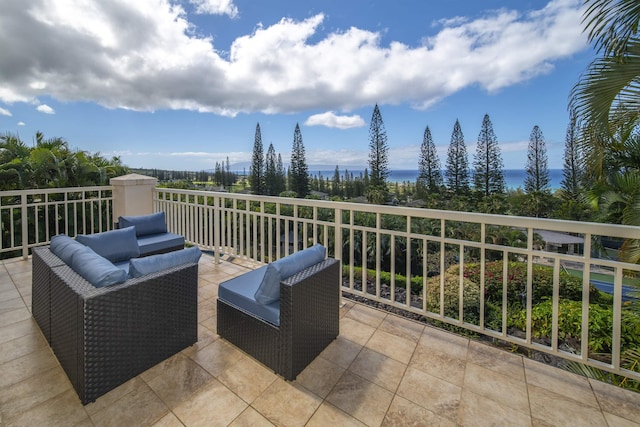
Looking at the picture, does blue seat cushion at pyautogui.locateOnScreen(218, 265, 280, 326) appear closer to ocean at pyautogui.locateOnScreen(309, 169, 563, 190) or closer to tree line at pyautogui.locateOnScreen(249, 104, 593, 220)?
tree line at pyautogui.locateOnScreen(249, 104, 593, 220)

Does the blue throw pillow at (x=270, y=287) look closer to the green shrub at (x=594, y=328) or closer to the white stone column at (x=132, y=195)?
the white stone column at (x=132, y=195)

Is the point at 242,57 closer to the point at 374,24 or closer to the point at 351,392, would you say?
the point at 351,392

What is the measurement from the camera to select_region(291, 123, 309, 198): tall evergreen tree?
91.1 feet

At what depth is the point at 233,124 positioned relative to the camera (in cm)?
2386

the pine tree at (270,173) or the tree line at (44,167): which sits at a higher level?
the pine tree at (270,173)

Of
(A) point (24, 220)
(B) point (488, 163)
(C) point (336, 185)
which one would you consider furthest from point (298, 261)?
(C) point (336, 185)

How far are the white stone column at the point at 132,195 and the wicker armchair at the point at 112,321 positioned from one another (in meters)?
3.00

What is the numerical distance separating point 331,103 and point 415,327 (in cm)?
2666

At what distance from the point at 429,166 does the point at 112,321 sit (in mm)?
27672

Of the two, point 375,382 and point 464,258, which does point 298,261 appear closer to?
point 375,382

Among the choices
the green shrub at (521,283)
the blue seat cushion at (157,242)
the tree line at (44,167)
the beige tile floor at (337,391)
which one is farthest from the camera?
the green shrub at (521,283)

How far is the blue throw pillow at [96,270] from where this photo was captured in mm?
1702

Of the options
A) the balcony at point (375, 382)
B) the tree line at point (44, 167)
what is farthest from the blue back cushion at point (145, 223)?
the tree line at point (44, 167)

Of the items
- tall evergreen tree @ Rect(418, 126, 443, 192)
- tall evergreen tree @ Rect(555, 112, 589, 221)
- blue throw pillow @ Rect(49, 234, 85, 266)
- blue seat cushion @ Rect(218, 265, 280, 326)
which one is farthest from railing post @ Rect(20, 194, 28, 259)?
tall evergreen tree @ Rect(555, 112, 589, 221)
